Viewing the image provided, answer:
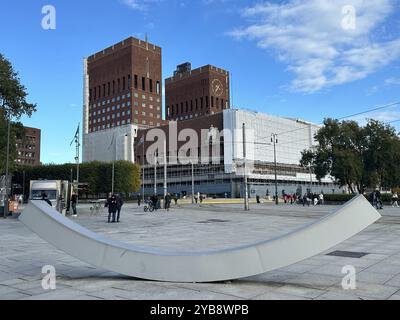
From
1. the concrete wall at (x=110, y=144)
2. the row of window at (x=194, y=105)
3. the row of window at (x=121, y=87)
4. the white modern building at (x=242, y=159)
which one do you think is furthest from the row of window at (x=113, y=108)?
the white modern building at (x=242, y=159)

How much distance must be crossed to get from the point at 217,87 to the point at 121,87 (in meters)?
40.6

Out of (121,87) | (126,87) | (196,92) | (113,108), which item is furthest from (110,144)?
(196,92)

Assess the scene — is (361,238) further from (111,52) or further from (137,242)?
(111,52)

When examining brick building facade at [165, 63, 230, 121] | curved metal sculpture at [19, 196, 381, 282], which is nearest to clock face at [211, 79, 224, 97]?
brick building facade at [165, 63, 230, 121]

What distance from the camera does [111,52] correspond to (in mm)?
159500

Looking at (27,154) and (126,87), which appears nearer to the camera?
(126,87)

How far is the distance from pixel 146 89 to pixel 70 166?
224ft

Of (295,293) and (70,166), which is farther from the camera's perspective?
(70,166)

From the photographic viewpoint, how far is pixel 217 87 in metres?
171

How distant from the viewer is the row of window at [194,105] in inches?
6668

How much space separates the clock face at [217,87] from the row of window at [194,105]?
2701mm

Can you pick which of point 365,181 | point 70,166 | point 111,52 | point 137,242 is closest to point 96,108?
point 111,52

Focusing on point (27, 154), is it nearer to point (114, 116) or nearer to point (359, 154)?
point (114, 116)

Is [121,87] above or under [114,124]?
above
